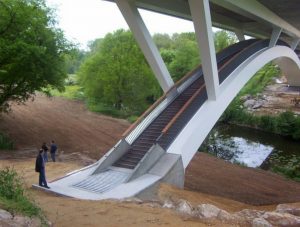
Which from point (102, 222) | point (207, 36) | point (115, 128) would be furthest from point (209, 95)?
point (115, 128)

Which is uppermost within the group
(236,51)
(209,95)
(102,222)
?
(236,51)

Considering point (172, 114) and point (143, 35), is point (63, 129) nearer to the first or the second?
point (143, 35)

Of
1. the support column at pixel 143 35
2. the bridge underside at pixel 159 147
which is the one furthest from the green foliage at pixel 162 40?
the support column at pixel 143 35

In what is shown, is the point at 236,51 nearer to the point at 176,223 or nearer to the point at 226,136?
the point at 226,136

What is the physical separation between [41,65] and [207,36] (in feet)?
31.5

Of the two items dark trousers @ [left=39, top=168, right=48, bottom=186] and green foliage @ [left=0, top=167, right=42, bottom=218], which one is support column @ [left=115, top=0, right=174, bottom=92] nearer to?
dark trousers @ [left=39, top=168, right=48, bottom=186]

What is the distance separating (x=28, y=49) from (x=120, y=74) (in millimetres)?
14608

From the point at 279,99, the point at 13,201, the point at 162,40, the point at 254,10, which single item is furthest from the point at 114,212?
the point at 162,40

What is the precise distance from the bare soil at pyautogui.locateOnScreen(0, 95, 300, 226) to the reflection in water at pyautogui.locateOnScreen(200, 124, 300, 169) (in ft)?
14.2

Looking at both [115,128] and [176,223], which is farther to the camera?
[115,128]

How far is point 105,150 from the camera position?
21.7m

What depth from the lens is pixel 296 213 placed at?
35.7 ft

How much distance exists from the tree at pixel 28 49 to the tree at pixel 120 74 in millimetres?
11100

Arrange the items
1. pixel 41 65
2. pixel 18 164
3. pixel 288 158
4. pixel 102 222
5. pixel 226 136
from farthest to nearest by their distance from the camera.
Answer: pixel 226 136 < pixel 288 158 < pixel 41 65 < pixel 18 164 < pixel 102 222
